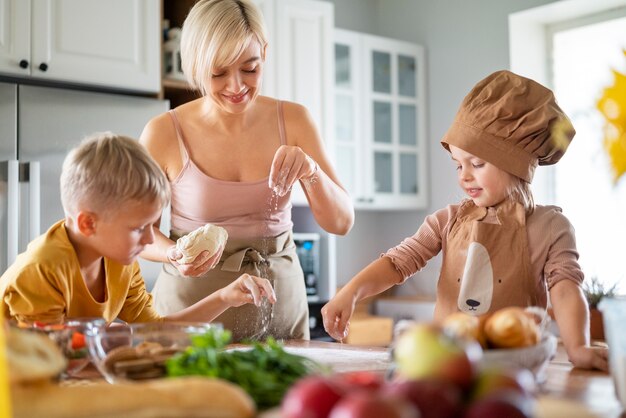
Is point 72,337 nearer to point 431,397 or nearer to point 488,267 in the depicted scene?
point 431,397

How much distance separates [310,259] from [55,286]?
2305 mm

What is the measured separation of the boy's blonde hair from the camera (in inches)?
54.2

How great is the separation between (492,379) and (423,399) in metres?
0.08

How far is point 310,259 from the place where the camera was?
360cm

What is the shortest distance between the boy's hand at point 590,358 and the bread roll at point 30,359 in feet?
2.79

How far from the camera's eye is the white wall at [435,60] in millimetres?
4105

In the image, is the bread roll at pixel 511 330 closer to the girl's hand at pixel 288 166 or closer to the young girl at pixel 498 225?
the young girl at pixel 498 225

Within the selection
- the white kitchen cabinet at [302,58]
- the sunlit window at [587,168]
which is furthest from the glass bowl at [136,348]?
the sunlit window at [587,168]

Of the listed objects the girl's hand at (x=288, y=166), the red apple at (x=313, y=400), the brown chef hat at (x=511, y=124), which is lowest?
the red apple at (x=313, y=400)

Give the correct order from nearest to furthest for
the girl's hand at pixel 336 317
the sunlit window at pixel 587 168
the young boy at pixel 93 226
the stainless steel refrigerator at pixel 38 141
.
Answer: the young boy at pixel 93 226 < the girl's hand at pixel 336 317 < the stainless steel refrigerator at pixel 38 141 < the sunlit window at pixel 587 168

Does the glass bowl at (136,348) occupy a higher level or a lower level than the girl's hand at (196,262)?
lower

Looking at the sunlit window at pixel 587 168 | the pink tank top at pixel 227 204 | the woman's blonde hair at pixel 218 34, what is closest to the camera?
the woman's blonde hair at pixel 218 34

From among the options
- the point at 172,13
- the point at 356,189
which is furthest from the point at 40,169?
the point at 356,189

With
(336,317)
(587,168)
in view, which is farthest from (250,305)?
(587,168)
